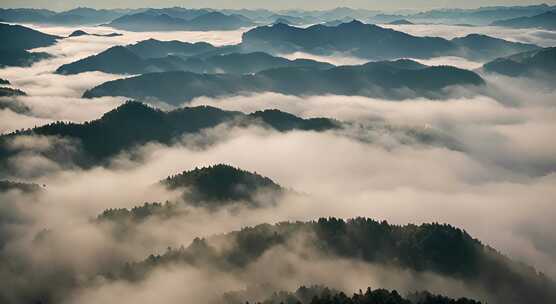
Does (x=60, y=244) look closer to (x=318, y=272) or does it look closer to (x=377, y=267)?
(x=318, y=272)

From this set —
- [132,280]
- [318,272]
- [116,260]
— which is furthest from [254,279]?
[116,260]

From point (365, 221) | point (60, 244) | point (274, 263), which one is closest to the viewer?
point (274, 263)

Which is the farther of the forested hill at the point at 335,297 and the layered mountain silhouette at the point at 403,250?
the layered mountain silhouette at the point at 403,250

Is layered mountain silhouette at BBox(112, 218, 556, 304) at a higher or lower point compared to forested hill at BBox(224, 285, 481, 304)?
higher

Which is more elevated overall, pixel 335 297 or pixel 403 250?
pixel 403 250

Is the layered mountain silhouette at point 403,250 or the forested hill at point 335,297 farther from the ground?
the layered mountain silhouette at point 403,250

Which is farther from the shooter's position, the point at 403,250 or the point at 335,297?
the point at 403,250

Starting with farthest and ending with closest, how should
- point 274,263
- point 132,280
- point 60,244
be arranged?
point 60,244
point 274,263
point 132,280

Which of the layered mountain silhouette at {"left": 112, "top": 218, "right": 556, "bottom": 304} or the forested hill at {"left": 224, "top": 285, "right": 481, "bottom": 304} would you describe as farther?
the layered mountain silhouette at {"left": 112, "top": 218, "right": 556, "bottom": 304}
